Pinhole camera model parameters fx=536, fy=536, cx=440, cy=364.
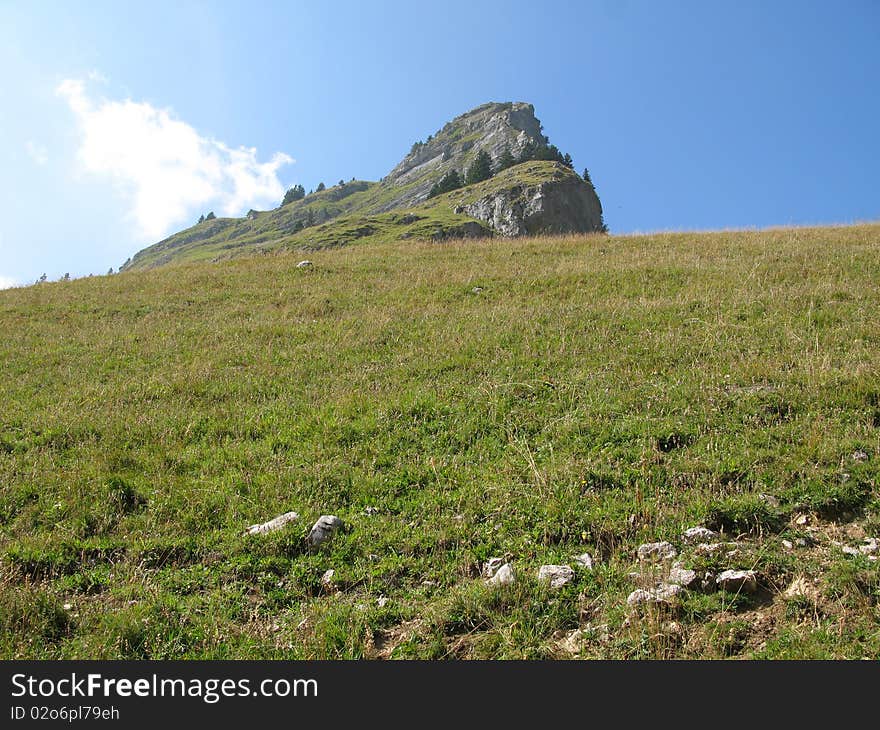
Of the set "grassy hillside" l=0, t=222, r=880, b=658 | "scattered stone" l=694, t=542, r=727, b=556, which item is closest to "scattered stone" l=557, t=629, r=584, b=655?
"grassy hillside" l=0, t=222, r=880, b=658

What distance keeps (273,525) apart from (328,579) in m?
1.14

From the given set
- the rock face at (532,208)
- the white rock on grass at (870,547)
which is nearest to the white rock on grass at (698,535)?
the white rock on grass at (870,547)

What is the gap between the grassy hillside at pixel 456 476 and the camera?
14.0 feet

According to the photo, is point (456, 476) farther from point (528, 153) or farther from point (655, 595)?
point (528, 153)

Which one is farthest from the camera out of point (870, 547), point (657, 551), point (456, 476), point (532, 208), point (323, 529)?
point (532, 208)

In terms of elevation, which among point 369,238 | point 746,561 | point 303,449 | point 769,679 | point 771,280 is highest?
point 369,238

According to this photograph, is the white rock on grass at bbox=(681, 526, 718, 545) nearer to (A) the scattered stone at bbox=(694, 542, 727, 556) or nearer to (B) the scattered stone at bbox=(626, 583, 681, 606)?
(A) the scattered stone at bbox=(694, 542, 727, 556)

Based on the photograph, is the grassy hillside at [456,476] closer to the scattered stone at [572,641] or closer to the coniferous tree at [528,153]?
the scattered stone at [572,641]

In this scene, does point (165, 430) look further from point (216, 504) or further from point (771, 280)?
point (771, 280)

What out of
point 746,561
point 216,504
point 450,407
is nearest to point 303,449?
point 216,504

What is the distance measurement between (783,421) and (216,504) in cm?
721

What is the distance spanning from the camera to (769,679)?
135 inches

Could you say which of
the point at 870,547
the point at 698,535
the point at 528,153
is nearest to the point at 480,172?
the point at 528,153

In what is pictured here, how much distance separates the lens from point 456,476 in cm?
668
